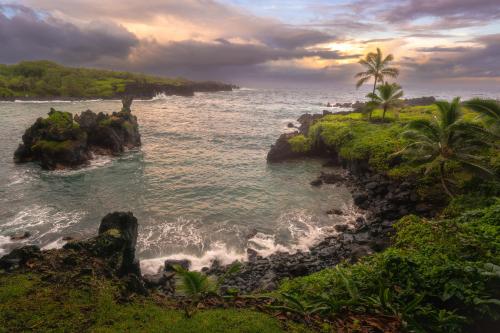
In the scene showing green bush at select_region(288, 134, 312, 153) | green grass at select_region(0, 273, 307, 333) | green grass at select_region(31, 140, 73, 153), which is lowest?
green grass at select_region(0, 273, 307, 333)

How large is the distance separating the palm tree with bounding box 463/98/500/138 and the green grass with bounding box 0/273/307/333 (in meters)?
15.1

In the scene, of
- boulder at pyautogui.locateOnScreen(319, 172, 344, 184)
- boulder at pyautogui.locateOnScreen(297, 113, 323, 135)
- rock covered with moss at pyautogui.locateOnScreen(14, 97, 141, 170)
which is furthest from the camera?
boulder at pyautogui.locateOnScreen(297, 113, 323, 135)

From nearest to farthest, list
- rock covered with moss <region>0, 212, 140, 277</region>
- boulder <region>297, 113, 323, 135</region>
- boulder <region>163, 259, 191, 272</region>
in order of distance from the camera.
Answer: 1. rock covered with moss <region>0, 212, 140, 277</region>
2. boulder <region>163, 259, 191, 272</region>
3. boulder <region>297, 113, 323, 135</region>

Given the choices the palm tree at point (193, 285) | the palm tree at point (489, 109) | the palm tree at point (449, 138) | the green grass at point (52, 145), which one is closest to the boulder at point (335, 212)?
the palm tree at point (449, 138)

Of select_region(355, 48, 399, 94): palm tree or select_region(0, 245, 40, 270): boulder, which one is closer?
select_region(0, 245, 40, 270): boulder

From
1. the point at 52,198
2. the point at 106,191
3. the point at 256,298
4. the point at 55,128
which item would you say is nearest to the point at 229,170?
the point at 106,191

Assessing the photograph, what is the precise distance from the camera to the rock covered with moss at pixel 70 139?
115 feet

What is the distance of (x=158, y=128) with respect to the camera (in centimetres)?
6209

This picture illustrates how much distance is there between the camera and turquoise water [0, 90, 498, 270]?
814 inches

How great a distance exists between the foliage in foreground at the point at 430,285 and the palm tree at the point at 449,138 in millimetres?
6868

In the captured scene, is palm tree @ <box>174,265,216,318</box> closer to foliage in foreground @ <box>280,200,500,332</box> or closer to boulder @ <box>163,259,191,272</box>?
foliage in foreground @ <box>280,200,500,332</box>

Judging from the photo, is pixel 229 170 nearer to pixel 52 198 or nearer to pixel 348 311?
pixel 52 198

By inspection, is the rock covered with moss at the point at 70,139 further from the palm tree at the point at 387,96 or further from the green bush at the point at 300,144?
the palm tree at the point at 387,96

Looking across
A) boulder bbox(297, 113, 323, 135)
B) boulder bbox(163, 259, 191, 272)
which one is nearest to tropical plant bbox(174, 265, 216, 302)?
boulder bbox(163, 259, 191, 272)
